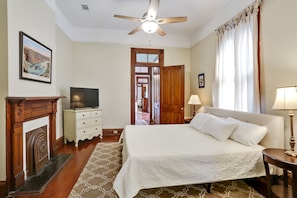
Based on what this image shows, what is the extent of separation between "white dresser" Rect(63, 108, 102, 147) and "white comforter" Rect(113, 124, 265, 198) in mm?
2462

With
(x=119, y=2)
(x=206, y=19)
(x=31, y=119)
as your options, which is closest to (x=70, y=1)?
(x=119, y=2)

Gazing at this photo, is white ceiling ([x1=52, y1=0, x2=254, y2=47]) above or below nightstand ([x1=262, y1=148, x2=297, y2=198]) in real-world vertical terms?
above

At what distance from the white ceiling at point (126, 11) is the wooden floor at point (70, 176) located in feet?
11.1

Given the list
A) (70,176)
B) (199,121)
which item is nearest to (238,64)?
(199,121)

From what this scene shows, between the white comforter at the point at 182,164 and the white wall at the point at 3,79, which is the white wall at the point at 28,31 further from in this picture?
the white comforter at the point at 182,164

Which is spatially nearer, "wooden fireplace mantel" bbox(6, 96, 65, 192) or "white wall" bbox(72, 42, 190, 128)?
"wooden fireplace mantel" bbox(6, 96, 65, 192)

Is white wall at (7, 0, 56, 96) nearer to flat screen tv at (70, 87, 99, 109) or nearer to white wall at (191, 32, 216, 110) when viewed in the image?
flat screen tv at (70, 87, 99, 109)

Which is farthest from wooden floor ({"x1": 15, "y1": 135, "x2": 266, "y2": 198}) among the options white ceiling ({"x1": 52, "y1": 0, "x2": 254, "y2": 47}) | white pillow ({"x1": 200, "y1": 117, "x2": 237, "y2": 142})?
white ceiling ({"x1": 52, "y1": 0, "x2": 254, "y2": 47})

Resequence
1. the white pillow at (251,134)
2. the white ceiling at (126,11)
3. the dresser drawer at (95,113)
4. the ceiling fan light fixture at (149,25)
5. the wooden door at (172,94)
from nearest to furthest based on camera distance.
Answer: the white pillow at (251,134) < the ceiling fan light fixture at (149,25) < the white ceiling at (126,11) < the dresser drawer at (95,113) < the wooden door at (172,94)

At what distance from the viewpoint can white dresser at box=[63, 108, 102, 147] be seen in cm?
430

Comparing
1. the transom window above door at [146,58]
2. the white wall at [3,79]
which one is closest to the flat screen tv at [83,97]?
the transom window above door at [146,58]

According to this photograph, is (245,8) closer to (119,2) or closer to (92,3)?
(119,2)

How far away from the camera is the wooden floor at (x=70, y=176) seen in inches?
88.7

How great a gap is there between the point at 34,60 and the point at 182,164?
2.78 metres
